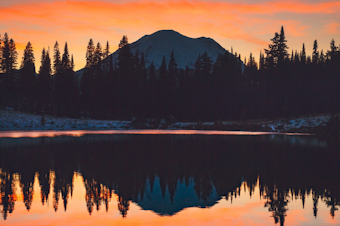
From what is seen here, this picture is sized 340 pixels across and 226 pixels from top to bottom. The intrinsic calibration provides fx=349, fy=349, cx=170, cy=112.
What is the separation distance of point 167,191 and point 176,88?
263ft

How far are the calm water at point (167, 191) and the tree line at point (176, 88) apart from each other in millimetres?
56081

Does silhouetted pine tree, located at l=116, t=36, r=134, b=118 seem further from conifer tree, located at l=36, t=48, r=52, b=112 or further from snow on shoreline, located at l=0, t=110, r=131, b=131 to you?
conifer tree, located at l=36, t=48, r=52, b=112

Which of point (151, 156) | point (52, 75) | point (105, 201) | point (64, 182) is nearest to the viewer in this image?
point (105, 201)

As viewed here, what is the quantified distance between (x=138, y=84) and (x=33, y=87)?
26466 mm

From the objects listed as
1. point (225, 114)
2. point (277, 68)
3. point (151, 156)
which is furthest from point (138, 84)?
point (151, 156)

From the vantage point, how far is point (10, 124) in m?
56.0

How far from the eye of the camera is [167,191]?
12.4 metres

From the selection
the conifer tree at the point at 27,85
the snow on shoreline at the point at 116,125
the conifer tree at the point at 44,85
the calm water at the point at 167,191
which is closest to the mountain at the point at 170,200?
the calm water at the point at 167,191

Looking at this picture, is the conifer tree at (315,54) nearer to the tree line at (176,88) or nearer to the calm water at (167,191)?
the tree line at (176,88)

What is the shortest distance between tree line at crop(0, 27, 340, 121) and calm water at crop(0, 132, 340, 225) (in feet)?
184

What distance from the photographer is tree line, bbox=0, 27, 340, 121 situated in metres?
74.7

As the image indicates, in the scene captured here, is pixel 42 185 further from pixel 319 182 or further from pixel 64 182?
pixel 319 182

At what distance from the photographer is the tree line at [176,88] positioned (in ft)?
245

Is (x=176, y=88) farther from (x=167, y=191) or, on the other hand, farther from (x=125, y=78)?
(x=167, y=191)
